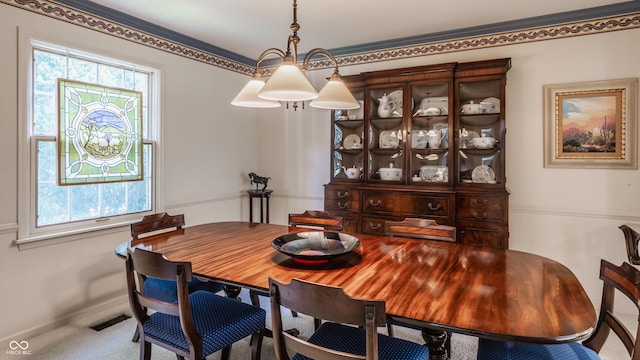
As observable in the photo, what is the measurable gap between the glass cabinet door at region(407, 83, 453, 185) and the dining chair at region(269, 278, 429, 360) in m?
2.19

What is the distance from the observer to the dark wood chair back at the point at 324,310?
3.90 ft

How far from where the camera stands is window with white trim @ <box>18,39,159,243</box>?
264 centimetres

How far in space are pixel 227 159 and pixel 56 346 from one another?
Answer: 8.03 feet

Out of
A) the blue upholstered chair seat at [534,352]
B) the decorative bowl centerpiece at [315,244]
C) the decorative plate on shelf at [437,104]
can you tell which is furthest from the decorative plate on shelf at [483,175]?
the blue upholstered chair seat at [534,352]

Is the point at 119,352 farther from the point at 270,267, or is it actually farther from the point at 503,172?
the point at 503,172

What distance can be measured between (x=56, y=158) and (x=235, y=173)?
6.52ft

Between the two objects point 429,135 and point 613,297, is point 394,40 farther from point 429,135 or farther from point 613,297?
point 613,297

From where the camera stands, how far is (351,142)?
402 centimetres

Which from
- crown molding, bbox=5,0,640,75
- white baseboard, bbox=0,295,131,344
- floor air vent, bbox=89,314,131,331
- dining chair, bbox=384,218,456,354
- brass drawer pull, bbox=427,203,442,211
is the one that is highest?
crown molding, bbox=5,0,640,75

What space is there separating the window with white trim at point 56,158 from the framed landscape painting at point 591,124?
3.76 m

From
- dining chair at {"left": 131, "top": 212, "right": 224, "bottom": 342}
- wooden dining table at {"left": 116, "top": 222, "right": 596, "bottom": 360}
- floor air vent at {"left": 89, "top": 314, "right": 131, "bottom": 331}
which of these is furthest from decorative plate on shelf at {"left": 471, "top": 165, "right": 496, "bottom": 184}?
floor air vent at {"left": 89, "top": 314, "right": 131, "bottom": 331}

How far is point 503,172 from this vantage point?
3225mm

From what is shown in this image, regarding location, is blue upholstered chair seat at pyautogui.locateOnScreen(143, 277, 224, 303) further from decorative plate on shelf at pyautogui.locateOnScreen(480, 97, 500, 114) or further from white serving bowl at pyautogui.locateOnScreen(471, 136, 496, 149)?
decorative plate on shelf at pyautogui.locateOnScreen(480, 97, 500, 114)

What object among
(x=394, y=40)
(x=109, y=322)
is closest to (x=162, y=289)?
(x=109, y=322)
